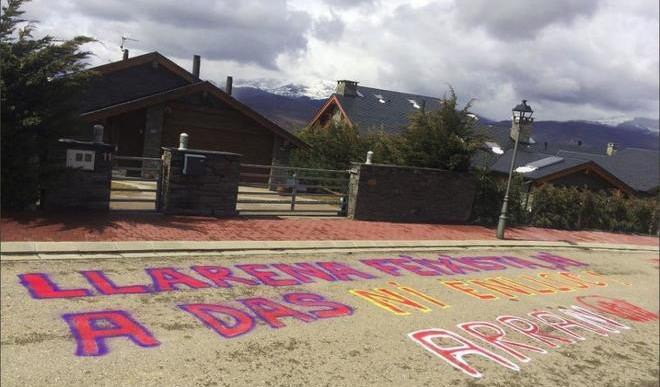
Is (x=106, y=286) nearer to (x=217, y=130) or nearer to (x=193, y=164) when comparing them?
(x=193, y=164)

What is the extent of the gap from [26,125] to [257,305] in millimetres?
4127

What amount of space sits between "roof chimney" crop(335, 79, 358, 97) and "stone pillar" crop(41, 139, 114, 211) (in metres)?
24.4

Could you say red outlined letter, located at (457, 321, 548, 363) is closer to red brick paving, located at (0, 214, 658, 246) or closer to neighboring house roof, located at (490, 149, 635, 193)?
red brick paving, located at (0, 214, 658, 246)

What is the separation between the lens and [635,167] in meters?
35.3

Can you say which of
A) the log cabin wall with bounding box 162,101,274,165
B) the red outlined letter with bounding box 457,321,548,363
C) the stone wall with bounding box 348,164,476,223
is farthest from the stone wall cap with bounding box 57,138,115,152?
the log cabin wall with bounding box 162,101,274,165

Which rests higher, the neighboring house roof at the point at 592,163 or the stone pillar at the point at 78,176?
the neighboring house roof at the point at 592,163

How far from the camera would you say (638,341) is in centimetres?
746

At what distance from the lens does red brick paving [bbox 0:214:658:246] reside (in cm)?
839

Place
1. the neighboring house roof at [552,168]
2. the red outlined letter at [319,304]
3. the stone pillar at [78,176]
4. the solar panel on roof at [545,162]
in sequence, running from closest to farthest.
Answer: the red outlined letter at [319,304] → the stone pillar at [78,176] → the neighboring house roof at [552,168] → the solar panel on roof at [545,162]

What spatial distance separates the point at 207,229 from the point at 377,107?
984 inches

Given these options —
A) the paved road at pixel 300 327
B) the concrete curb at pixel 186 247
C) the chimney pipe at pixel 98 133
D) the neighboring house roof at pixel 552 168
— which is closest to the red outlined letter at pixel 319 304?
the paved road at pixel 300 327

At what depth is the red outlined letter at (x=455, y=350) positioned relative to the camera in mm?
5588

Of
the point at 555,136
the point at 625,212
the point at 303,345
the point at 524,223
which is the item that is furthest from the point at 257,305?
the point at 555,136

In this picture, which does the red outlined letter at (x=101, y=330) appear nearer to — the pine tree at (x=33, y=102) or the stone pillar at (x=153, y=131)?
the pine tree at (x=33, y=102)
